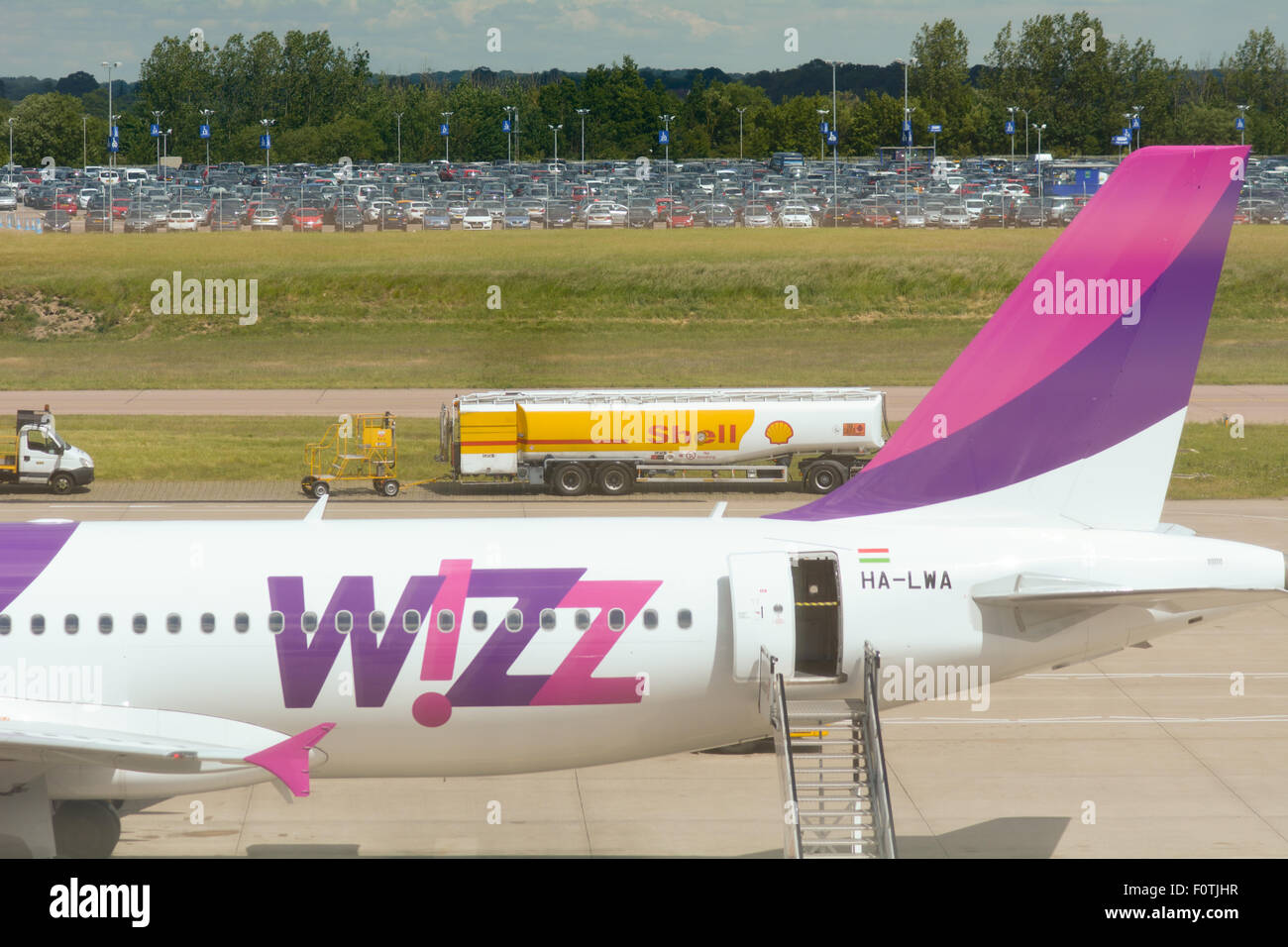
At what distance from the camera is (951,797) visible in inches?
1065

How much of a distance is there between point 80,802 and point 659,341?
90.0 meters

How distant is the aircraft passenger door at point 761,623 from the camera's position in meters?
21.6

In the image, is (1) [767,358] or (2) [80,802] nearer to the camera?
(2) [80,802]

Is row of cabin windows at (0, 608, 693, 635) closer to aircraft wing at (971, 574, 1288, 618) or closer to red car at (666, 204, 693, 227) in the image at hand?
aircraft wing at (971, 574, 1288, 618)

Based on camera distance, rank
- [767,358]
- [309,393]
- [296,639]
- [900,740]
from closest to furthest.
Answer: [296,639] → [900,740] → [309,393] → [767,358]

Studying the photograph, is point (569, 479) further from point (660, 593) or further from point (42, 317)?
point (42, 317)

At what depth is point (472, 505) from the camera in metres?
58.9

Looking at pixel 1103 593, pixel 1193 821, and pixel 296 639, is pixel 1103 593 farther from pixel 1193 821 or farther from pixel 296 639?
pixel 296 639

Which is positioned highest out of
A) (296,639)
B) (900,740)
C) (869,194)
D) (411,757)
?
(869,194)

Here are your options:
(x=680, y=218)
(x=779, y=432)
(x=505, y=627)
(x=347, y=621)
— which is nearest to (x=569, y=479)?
(x=779, y=432)

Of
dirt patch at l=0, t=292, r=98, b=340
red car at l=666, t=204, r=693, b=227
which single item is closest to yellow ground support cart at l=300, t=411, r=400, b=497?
dirt patch at l=0, t=292, r=98, b=340

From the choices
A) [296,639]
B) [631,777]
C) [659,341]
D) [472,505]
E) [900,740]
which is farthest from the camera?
[659,341]

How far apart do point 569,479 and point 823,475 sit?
35.6 feet
